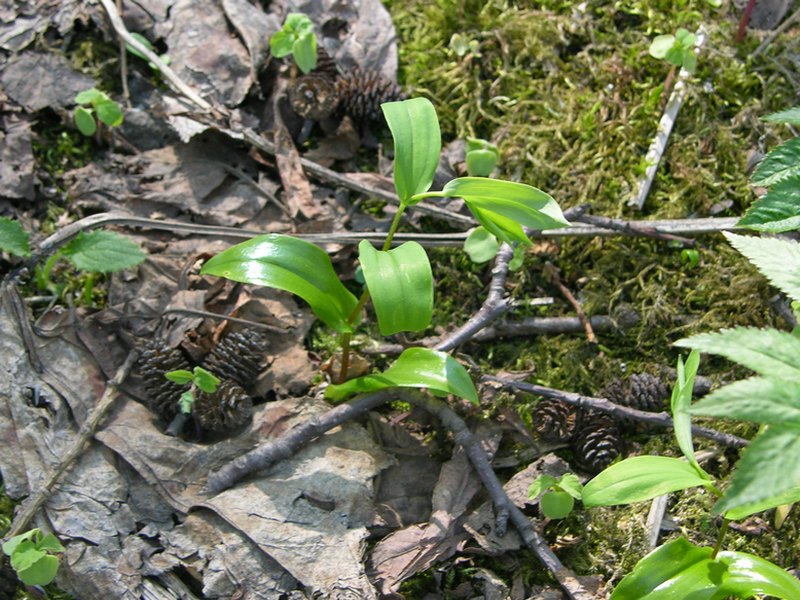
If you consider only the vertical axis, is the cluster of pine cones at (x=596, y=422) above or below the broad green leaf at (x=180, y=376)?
below

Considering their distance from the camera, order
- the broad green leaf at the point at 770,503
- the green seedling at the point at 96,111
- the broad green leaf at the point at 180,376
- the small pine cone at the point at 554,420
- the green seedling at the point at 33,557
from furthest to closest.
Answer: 1. the green seedling at the point at 96,111
2. the small pine cone at the point at 554,420
3. the broad green leaf at the point at 180,376
4. the green seedling at the point at 33,557
5. the broad green leaf at the point at 770,503

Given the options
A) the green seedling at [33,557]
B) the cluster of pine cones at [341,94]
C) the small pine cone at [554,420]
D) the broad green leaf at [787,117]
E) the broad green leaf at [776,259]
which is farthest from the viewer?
the cluster of pine cones at [341,94]

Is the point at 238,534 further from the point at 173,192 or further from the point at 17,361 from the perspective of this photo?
the point at 173,192

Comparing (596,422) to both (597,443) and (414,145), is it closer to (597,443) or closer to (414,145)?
(597,443)

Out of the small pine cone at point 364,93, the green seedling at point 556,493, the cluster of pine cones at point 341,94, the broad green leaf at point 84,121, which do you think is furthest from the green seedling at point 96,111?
the green seedling at point 556,493

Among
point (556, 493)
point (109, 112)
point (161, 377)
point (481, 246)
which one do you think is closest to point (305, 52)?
point (109, 112)

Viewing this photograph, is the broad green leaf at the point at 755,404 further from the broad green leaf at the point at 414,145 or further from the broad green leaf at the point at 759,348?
the broad green leaf at the point at 414,145

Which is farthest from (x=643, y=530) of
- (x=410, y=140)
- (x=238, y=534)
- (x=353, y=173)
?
(x=353, y=173)
